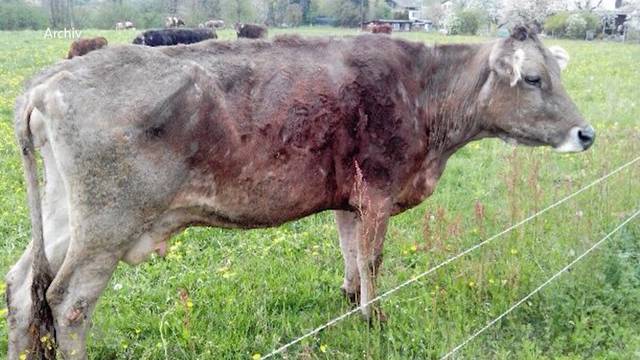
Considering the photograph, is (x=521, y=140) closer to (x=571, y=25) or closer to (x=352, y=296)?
(x=352, y=296)

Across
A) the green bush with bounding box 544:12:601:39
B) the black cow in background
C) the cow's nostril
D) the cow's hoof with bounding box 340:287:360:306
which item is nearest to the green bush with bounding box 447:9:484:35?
the green bush with bounding box 544:12:601:39

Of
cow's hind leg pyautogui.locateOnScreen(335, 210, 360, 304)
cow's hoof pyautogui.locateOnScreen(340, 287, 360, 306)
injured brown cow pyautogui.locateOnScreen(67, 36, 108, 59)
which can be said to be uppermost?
injured brown cow pyautogui.locateOnScreen(67, 36, 108, 59)

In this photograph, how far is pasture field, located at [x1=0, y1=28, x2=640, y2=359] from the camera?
4.91m

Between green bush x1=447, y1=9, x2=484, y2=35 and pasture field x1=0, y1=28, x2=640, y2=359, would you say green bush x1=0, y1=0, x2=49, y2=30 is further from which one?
pasture field x1=0, y1=28, x2=640, y2=359

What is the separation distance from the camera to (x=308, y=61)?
467 centimetres

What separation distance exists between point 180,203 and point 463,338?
2431 millimetres

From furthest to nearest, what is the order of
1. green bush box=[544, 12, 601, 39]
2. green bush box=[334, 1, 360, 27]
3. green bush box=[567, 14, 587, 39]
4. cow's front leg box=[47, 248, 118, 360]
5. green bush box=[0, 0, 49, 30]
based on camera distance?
1. green bush box=[334, 1, 360, 27]
2. green bush box=[544, 12, 601, 39]
3. green bush box=[567, 14, 587, 39]
4. green bush box=[0, 0, 49, 30]
5. cow's front leg box=[47, 248, 118, 360]

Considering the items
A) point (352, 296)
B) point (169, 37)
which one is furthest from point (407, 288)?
point (169, 37)

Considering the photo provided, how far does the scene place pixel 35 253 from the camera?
13.0ft

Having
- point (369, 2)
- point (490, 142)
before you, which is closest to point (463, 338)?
point (490, 142)

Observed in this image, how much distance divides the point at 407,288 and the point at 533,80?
84.1 inches

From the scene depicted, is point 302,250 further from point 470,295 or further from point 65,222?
point 65,222

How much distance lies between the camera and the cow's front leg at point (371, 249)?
16.3 ft

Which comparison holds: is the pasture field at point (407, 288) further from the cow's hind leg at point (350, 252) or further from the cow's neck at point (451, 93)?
the cow's neck at point (451, 93)
